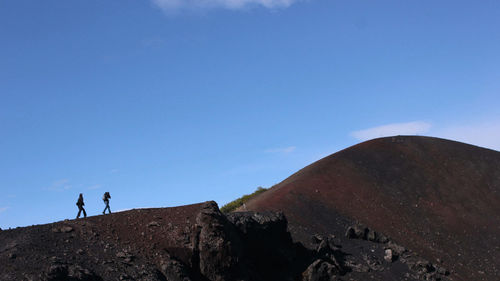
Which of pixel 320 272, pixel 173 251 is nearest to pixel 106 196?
pixel 173 251

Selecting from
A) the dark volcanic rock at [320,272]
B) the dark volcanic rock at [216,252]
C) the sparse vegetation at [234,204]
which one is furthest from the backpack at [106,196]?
the sparse vegetation at [234,204]

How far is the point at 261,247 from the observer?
1259 inches

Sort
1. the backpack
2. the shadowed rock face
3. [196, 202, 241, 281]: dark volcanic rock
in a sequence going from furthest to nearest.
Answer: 1. the backpack
2. [196, 202, 241, 281]: dark volcanic rock
3. the shadowed rock face

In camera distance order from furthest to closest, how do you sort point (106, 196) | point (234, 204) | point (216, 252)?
point (234, 204) < point (106, 196) < point (216, 252)

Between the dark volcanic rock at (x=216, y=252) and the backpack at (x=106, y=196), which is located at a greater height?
the backpack at (x=106, y=196)

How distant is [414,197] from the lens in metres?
51.8

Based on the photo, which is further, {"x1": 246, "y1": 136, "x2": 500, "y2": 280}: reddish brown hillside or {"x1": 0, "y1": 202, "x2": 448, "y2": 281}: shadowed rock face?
{"x1": 246, "y1": 136, "x2": 500, "y2": 280}: reddish brown hillside

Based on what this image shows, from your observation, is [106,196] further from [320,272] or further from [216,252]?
[320,272]

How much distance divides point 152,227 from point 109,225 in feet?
7.54

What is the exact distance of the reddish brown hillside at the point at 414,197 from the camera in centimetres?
4350

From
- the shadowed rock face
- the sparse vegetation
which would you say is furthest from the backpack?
the sparse vegetation

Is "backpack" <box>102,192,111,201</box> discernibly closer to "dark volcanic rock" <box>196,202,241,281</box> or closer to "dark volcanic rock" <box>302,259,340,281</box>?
"dark volcanic rock" <box>196,202,241,281</box>

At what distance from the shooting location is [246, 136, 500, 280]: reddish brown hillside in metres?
43.5

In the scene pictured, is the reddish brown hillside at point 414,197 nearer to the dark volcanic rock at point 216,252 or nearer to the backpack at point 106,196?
the dark volcanic rock at point 216,252
